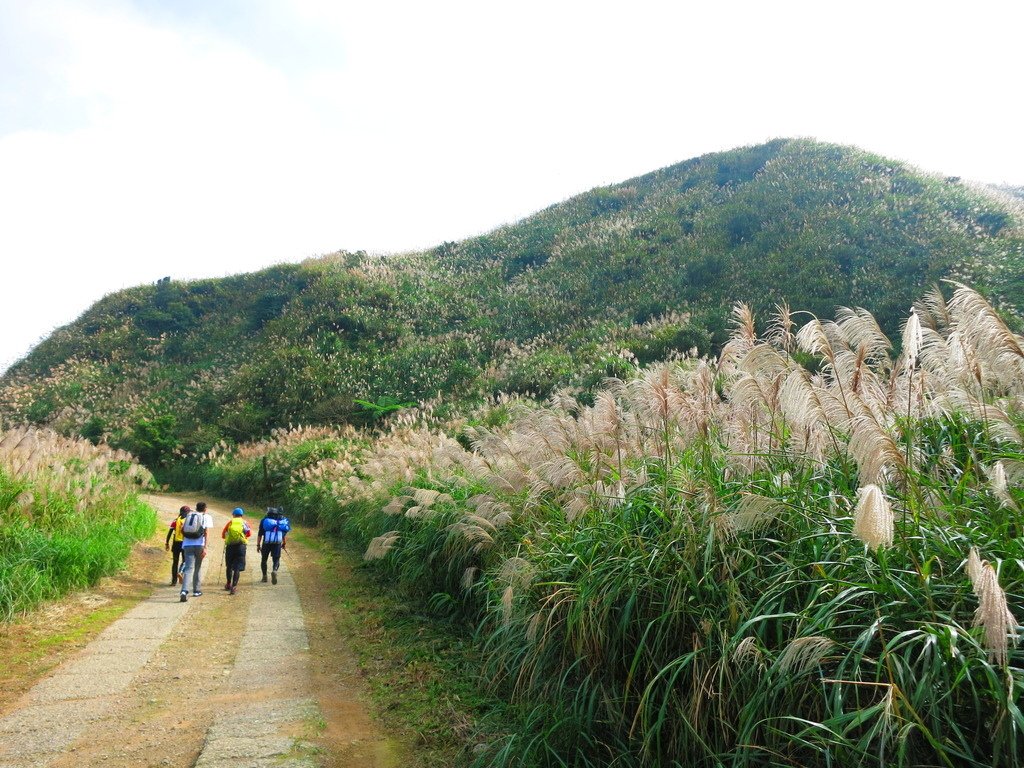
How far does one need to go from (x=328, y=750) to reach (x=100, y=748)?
1577 millimetres

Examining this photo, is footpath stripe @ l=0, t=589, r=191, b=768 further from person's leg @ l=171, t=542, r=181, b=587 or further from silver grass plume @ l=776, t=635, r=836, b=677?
silver grass plume @ l=776, t=635, r=836, b=677

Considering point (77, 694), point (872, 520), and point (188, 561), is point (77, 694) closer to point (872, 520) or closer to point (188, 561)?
point (188, 561)

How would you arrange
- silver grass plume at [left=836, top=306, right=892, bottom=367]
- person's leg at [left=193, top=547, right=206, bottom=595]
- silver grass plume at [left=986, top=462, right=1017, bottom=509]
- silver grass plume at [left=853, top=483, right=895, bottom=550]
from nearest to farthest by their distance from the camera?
silver grass plume at [left=853, top=483, right=895, bottom=550] < silver grass plume at [left=986, top=462, right=1017, bottom=509] < silver grass plume at [left=836, top=306, right=892, bottom=367] < person's leg at [left=193, top=547, right=206, bottom=595]

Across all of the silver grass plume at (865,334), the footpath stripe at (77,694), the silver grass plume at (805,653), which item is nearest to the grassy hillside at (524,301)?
the footpath stripe at (77,694)

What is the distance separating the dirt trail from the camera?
4.50 meters

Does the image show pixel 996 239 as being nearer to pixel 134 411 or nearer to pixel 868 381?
pixel 868 381

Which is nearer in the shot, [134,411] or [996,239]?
[996,239]

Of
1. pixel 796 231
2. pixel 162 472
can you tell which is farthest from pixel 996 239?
pixel 162 472

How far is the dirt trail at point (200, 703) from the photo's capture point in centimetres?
450

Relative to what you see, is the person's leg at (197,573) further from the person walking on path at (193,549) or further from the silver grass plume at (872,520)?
the silver grass plume at (872,520)

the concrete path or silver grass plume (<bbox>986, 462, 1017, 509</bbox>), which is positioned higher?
silver grass plume (<bbox>986, 462, 1017, 509</bbox>)

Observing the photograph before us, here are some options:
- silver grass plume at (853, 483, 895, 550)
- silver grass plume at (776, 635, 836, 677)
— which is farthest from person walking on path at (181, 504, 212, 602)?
silver grass plume at (853, 483, 895, 550)

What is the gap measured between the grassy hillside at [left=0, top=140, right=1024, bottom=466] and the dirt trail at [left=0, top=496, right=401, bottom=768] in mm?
10656

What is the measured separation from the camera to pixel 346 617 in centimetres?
807
